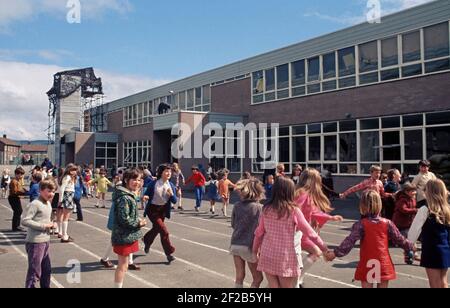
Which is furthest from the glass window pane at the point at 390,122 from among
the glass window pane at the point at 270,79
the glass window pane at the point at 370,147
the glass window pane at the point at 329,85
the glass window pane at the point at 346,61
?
the glass window pane at the point at 270,79

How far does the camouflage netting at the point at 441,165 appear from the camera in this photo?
1694 cm

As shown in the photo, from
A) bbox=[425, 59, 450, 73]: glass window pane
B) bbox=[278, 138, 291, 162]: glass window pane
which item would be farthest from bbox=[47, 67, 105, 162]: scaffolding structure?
bbox=[425, 59, 450, 73]: glass window pane

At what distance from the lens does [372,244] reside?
484cm

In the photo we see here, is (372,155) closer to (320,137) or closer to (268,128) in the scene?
(320,137)

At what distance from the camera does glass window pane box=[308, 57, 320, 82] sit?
952 inches

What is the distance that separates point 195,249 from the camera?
31.1 feet

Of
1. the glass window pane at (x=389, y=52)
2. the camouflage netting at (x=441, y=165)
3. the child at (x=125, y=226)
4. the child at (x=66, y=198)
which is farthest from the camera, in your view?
the glass window pane at (x=389, y=52)

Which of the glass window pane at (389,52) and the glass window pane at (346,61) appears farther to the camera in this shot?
the glass window pane at (346,61)

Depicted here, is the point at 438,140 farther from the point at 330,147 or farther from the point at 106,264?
the point at 106,264

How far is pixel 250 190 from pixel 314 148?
62.8ft

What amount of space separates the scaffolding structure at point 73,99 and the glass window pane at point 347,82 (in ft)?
139

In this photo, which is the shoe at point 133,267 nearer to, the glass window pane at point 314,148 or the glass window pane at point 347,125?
the glass window pane at point 347,125
